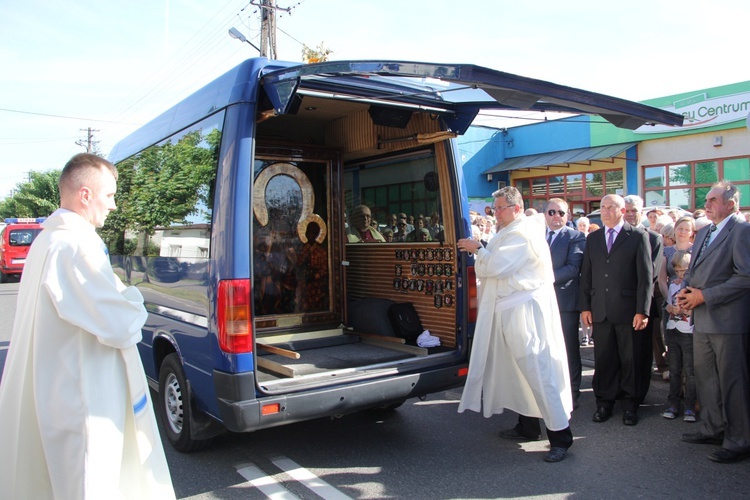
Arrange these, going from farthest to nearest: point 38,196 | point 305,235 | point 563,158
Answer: point 38,196 < point 563,158 < point 305,235

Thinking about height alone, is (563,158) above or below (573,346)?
above

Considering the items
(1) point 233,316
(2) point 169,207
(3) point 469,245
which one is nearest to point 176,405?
(1) point 233,316

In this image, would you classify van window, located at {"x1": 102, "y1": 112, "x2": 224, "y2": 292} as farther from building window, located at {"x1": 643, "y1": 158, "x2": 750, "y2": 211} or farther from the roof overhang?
building window, located at {"x1": 643, "y1": 158, "x2": 750, "y2": 211}

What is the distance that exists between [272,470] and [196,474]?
52cm

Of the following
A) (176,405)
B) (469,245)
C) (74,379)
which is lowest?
(176,405)

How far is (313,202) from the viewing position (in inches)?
243

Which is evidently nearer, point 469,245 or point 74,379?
point 74,379

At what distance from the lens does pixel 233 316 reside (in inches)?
150

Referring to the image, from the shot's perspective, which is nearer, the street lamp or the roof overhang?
the roof overhang

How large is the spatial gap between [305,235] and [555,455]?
313 cm

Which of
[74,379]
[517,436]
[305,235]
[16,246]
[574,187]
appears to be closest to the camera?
[74,379]

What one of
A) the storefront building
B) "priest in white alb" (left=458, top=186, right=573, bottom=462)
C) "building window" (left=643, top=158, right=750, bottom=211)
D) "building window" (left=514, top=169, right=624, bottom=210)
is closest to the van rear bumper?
"priest in white alb" (left=458, top=186, right=573, bottom=462)

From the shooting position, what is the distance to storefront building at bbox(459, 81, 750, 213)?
56.1 feet

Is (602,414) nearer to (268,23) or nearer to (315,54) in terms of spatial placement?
(315,54)
